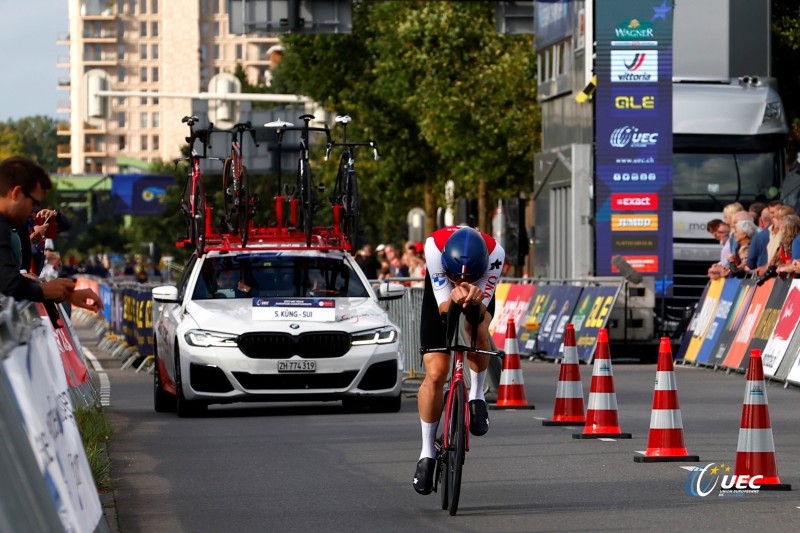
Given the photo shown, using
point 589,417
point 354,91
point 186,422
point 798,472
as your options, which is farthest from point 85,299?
point 354,91

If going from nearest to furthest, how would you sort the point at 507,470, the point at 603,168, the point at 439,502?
the point at 439,502 → the point at 507,470 → the point at 603,168

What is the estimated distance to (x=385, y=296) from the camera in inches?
707

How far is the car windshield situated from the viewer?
58.9ft

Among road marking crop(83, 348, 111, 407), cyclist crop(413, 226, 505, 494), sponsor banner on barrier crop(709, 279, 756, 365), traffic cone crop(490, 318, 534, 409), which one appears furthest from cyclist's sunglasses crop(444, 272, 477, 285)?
sponsor banner on barrier crop(709, 279, 756, 365)

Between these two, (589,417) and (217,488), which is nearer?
(217,488)

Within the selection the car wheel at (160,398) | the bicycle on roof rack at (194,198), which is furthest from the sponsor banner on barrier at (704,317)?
the car wheel at (160,398)

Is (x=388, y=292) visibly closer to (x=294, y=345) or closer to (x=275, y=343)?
(x=294, y=345)

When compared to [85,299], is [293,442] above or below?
below

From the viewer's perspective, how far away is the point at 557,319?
93.8 feet

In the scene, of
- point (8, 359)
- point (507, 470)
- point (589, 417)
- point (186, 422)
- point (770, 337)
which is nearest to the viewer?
point (8, 359)

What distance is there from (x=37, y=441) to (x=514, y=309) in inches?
956

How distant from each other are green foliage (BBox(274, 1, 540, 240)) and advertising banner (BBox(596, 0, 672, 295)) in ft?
A: 66.7

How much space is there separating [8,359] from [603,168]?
76.3 ft

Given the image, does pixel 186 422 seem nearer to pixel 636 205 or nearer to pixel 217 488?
pixel 217 488
